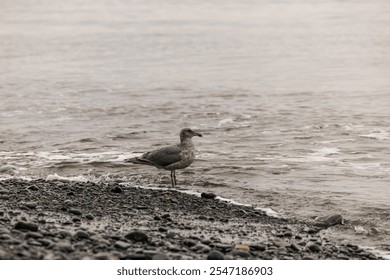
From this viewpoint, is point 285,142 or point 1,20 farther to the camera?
point 1,20

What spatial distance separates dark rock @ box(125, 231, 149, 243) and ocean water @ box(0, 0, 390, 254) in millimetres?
4259

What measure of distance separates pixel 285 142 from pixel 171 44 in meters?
22.3

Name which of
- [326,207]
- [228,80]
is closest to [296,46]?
[228,80]

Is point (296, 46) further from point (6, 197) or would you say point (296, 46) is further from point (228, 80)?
point (6, 197)

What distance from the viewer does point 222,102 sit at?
2919 centimetres

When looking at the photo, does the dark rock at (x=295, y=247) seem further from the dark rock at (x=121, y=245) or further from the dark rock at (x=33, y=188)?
the dark rock at (x=33, y=188)

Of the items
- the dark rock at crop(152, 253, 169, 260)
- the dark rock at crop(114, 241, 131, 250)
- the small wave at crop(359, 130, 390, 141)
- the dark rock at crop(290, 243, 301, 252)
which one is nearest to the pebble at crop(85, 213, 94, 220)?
the dark rock at crop(114, 241, 131, 250)

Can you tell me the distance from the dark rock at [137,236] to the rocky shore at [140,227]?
0.01m

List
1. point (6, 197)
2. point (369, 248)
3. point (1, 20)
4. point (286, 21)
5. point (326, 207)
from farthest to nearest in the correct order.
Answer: point (1, 20)
point (286, 21)
point (326, 207)
point (6, 197)
point (369, 248)

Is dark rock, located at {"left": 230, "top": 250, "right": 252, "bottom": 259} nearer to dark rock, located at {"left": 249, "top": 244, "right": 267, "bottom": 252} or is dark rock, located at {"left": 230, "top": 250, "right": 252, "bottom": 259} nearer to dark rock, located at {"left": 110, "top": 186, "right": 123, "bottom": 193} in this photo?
dark rock, located at {"left": 249, "top": 244, "right": 267, "bottom": 252}

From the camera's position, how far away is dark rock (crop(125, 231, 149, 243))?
1093 centimetres

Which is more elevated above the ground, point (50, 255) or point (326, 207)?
point (50, 255)

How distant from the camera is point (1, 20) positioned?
5712cm

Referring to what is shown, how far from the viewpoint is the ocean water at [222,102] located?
59.0 ft
